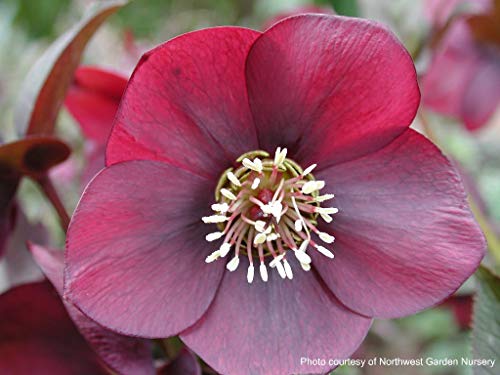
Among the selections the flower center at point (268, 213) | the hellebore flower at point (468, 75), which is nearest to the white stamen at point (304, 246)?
the flower center at point (268, 213)

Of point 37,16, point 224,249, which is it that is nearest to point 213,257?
point 224,249

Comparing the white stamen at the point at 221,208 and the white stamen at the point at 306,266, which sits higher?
the white stamen at the point at 221,208

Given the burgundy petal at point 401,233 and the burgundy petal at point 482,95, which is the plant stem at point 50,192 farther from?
the burgundy petal at point 482,95

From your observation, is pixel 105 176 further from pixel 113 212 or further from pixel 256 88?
pixel 256 88

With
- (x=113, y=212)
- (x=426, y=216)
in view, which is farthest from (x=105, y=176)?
(x=426, y=216)

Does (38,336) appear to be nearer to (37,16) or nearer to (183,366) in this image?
(183,366)
